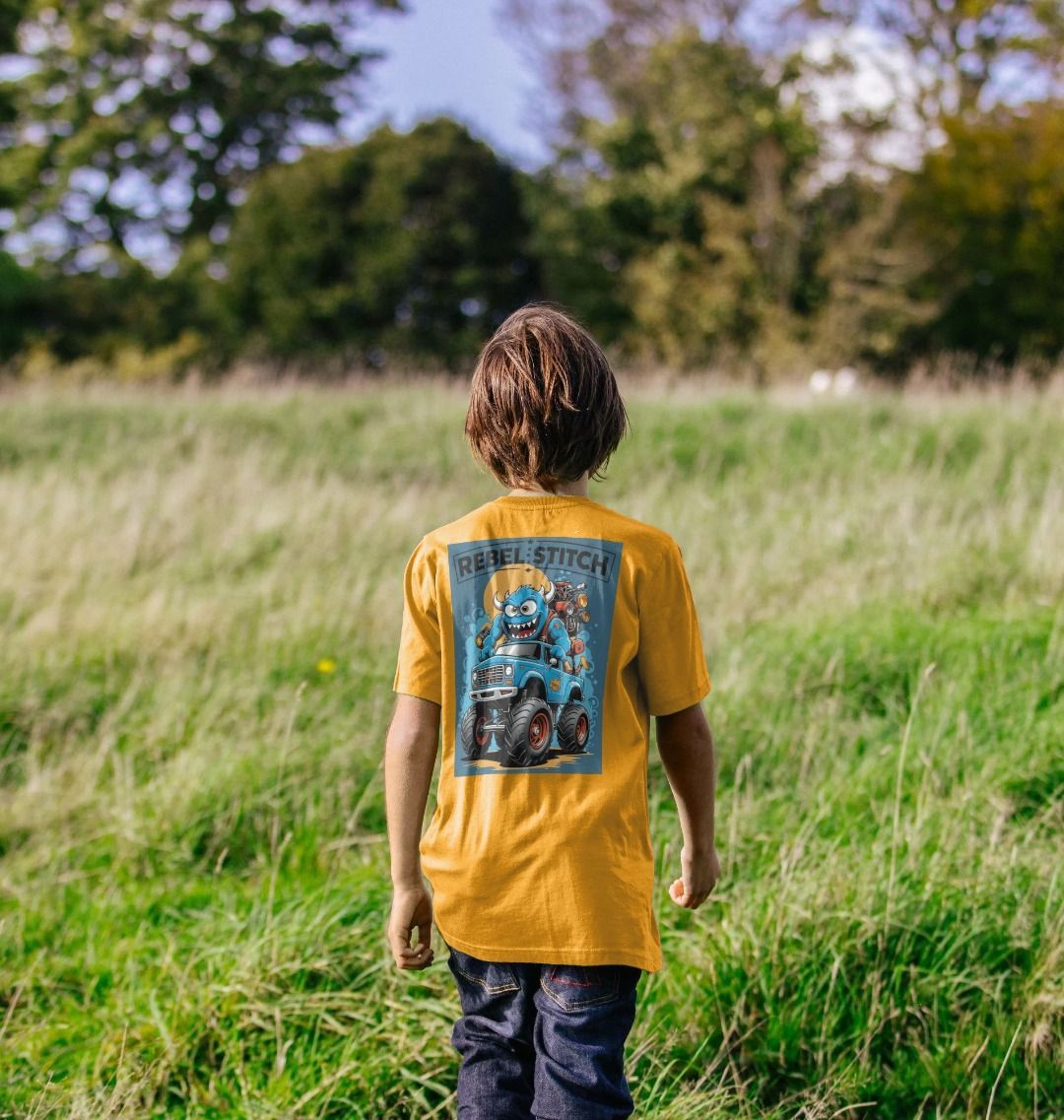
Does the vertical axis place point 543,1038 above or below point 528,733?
below

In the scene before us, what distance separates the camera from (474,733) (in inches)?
63.4

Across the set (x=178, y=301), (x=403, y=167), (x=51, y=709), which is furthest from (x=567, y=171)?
(x=51, y=709)

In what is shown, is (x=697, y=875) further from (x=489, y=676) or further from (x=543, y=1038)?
(x=489, y=676)

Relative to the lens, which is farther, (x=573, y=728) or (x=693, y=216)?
(x=693, y=216)

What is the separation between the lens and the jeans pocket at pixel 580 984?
1532mm

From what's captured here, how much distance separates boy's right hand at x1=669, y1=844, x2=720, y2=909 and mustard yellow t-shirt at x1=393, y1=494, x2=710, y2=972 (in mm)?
102

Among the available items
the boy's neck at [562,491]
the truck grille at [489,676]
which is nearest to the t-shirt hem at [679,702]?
the truck grille at [489,676]

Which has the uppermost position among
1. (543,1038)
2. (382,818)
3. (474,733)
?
(474,733)

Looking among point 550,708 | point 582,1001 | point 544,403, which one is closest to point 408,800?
point 550,708

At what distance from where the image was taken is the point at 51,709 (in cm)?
390

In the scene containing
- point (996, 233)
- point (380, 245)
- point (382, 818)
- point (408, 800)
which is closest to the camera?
point (408, 800)

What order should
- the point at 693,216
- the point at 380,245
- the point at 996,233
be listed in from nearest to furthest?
1. the point at 380,245
2. the point at 693,216
3. the point at 996,233

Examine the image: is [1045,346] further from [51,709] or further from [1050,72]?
[51,709]

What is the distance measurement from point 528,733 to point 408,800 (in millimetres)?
227
